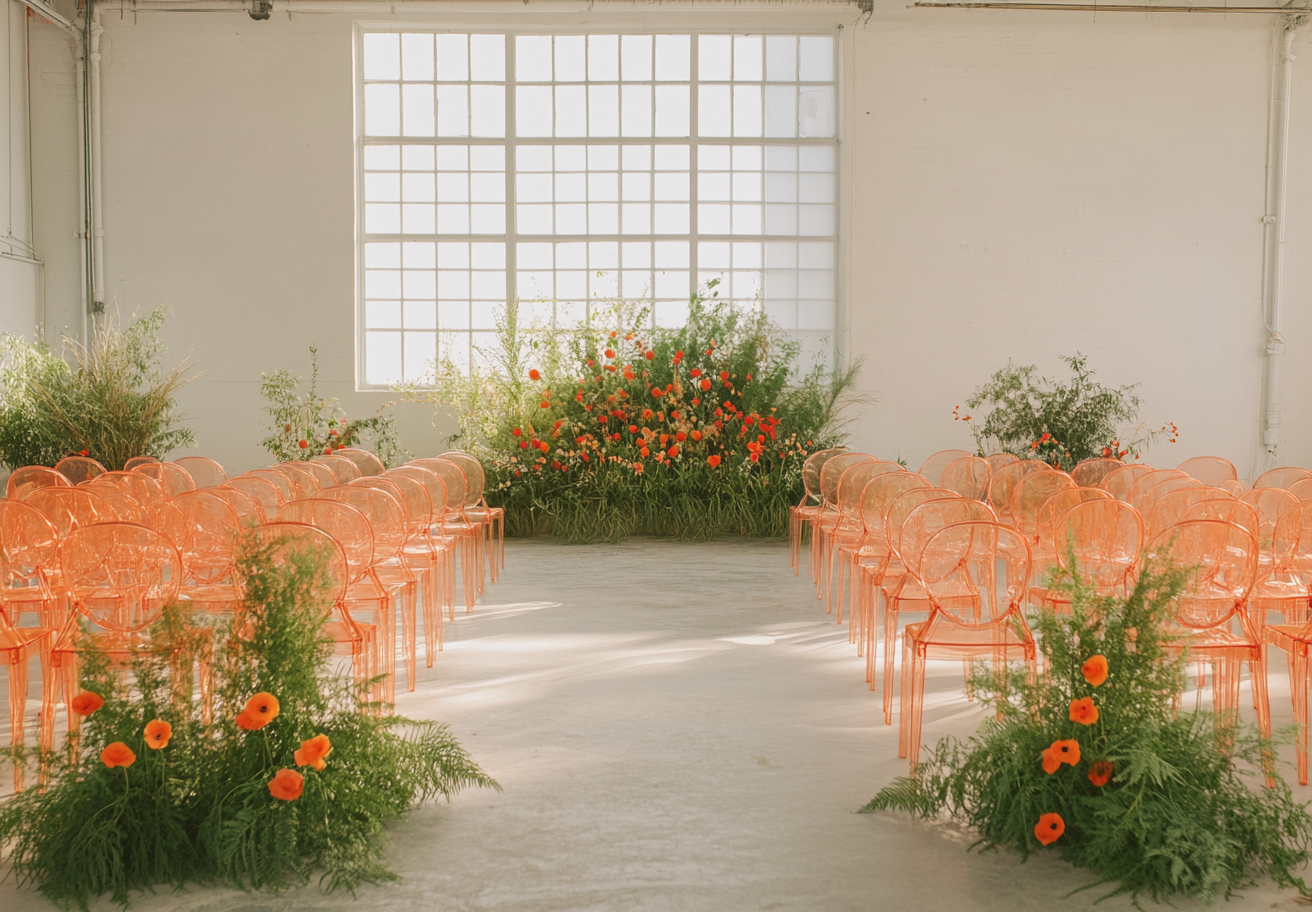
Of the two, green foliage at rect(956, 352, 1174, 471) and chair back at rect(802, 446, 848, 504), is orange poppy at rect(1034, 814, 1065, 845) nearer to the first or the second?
chair back at rect(802, 446, 848, 504)

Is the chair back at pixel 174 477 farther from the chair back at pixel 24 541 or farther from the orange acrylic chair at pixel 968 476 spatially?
the orange acrylic chair at pixel 968 476

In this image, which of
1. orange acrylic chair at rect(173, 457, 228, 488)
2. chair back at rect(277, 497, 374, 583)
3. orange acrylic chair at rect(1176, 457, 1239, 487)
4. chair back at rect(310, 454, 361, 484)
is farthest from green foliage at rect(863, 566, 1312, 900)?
orange acrylic chair at rect(173, 457, 228, 488)

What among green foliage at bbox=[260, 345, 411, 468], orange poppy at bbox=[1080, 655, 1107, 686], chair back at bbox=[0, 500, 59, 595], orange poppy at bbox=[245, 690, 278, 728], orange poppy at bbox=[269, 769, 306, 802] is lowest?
orange poppy at bbox=[269, 769, 306, 802]

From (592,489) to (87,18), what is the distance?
7158mm

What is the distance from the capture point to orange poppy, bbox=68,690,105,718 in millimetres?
2389

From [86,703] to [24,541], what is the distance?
5.39 feet

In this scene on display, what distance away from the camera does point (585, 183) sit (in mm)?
10539

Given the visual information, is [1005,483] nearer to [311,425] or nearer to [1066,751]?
[1066,751]

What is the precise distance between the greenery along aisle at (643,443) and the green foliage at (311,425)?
1117 mm

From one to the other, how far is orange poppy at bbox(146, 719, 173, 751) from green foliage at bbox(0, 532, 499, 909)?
9 centimetres

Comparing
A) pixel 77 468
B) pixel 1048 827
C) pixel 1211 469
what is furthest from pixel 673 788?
pixel 77 468

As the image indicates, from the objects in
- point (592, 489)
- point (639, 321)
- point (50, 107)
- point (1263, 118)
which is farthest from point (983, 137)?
point (50, 107)

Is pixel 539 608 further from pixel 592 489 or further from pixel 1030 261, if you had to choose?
pixel 1030 261

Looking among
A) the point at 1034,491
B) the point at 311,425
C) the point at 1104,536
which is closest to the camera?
the point at 1104,536
